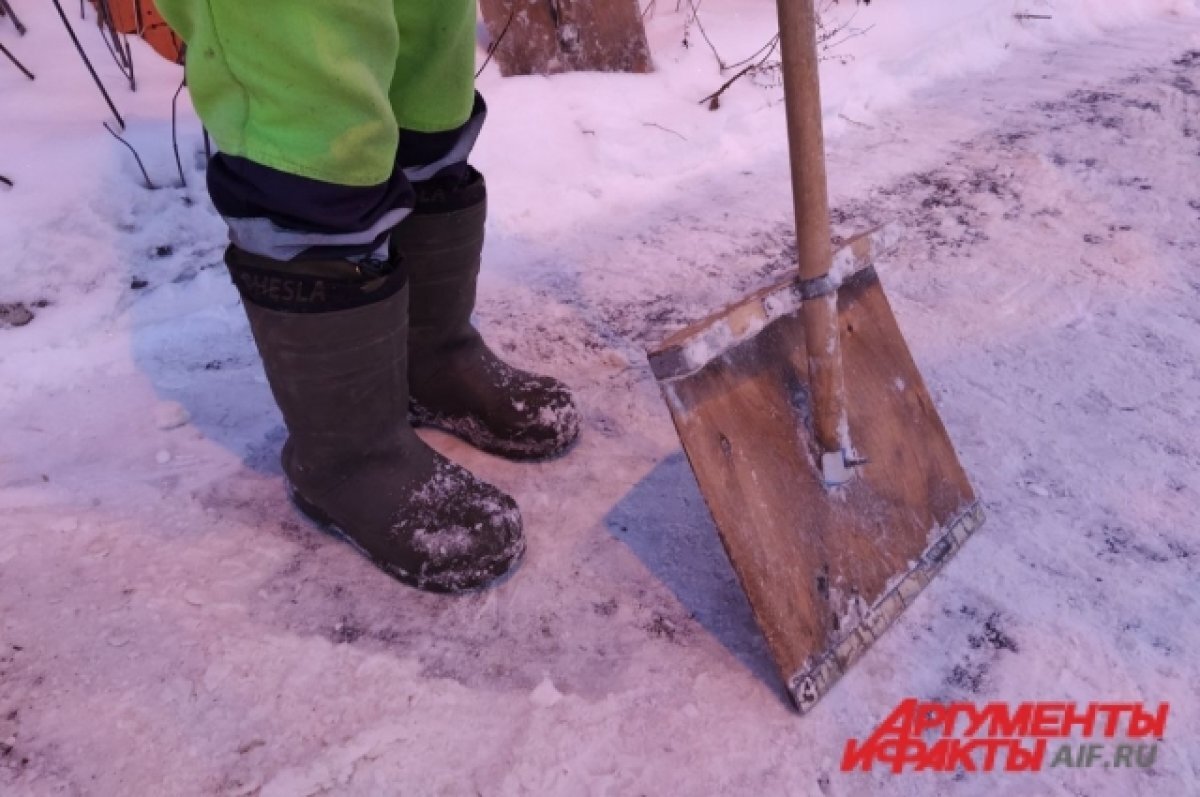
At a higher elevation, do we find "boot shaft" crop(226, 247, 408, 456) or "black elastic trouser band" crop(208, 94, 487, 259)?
"black elastic trouser band" crop(208, 94, 487, 259)

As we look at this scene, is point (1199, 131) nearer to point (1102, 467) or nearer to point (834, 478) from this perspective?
point (1102, 467)

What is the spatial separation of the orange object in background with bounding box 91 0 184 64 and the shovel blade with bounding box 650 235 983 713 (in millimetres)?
2099

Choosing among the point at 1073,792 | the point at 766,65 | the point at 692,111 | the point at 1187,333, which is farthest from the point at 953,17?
the point at 1073,792

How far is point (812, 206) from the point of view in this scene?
1.07m

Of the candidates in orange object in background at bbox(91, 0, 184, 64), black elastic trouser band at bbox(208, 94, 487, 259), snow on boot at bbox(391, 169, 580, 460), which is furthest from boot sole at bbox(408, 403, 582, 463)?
orange object in background at bbox(91, 0, 184, 64)

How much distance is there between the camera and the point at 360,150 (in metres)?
1.02

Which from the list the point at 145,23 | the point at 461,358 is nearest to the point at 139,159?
the point at 145,23

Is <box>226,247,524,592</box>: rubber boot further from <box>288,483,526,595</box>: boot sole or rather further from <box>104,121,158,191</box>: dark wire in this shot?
<box>104,121,158,191</box>: dark wire

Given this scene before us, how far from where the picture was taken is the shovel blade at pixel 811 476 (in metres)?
1.02

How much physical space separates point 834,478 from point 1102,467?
0.55m

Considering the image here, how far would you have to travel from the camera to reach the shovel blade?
1.02 m

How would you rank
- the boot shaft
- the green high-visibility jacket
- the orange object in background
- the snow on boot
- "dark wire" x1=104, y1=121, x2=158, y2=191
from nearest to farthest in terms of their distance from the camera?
the green high-visibility jacket → the boot shaft → the snow on boot → "dark wire" x1=104, y1=121, x2=158, y2=191 → the orange object in background

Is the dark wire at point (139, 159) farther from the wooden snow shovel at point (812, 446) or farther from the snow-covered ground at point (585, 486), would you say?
the wooden snow shovel at point (812, 446)

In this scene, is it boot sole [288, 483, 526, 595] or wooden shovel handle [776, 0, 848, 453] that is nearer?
wooden shovel handle [776, 0, 848, 453]
